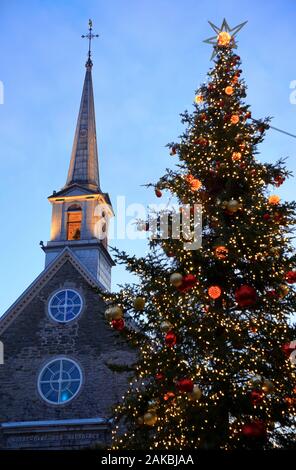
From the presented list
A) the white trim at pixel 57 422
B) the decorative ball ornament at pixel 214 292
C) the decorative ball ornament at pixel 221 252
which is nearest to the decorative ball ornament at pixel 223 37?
the decorative ball ornament at pixel 221 252

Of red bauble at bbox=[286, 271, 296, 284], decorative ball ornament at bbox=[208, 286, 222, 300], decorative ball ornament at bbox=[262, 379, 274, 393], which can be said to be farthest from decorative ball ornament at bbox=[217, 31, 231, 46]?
decorative ball ornament at bbox=[262, 379, 274, 393]

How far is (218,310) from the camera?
36.5 ft

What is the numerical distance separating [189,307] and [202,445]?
8.41ft

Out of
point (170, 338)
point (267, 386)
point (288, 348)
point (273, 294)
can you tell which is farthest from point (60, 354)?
Result: point (267, 386)

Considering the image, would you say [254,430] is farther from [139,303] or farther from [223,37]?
[223,37]

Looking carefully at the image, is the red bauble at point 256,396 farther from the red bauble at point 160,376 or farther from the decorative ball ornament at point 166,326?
the decorative ball ornament at point 166,326

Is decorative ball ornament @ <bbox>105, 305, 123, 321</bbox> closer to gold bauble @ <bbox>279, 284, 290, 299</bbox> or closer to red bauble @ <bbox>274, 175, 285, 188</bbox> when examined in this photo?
gold bauble @ <bbox>279, 284, 290, 299</bbox>

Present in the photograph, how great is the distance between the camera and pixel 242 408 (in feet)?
34.3

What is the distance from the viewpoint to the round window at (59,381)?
22250 millimetres

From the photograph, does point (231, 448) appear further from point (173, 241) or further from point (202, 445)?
point (173, 241)

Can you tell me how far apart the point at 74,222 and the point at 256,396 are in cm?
Result: 2090

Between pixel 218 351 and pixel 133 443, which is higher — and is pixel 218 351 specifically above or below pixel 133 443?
above
